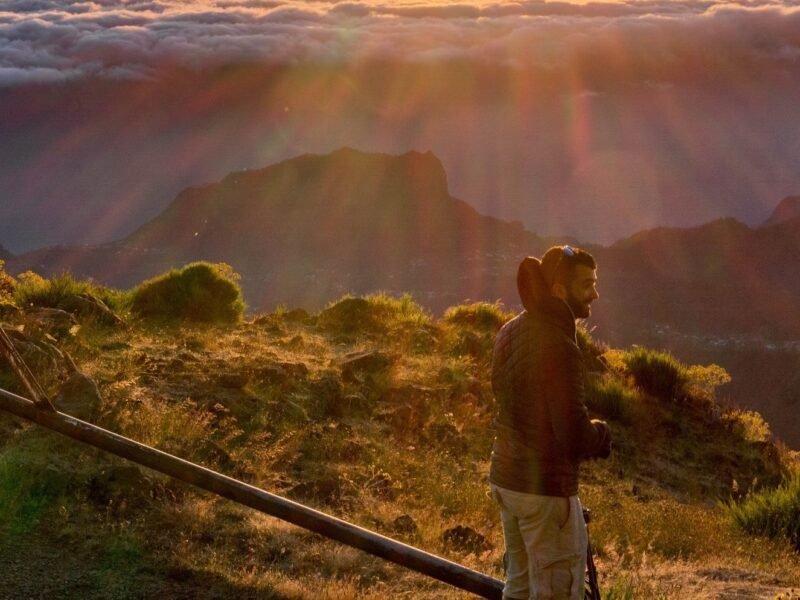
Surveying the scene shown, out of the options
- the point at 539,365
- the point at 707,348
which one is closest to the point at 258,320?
the point at 539,365

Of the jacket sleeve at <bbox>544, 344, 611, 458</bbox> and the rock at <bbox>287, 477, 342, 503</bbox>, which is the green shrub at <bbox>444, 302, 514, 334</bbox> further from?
the jacket sleeve at <bbox>544, 344, 611, 458</bbox>

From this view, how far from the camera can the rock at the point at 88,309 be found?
49.0 feet

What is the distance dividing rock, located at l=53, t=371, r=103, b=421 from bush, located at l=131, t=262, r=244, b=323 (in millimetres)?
8693

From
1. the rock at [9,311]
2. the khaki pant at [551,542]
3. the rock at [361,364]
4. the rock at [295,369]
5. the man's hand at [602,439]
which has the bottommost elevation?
the rock at [361,364]

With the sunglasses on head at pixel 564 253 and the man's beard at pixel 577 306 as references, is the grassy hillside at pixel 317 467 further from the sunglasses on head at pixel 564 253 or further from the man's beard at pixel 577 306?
the sunglasses on head at pixel 564 253

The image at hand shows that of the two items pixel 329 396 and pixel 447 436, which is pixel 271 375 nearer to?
pixel 329 396

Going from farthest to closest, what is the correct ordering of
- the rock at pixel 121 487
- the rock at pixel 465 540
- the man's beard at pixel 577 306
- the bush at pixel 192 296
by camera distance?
1. the bush at pixel 192 296
2. the rock at pixel 465 540
3. the rock at pixel 121 487
4. the man's beard at pixel 577 306

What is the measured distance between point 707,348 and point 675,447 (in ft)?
251

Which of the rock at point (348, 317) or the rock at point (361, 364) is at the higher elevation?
the rock at point (361, 364)

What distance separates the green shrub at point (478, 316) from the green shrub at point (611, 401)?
3.73 meters

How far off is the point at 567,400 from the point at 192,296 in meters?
15.8

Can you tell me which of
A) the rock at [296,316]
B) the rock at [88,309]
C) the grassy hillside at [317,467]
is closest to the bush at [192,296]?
the grassy hillside at [317,467]

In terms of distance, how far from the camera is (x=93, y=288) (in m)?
17.9

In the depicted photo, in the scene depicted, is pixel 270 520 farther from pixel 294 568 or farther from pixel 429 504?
pixel 429 504
